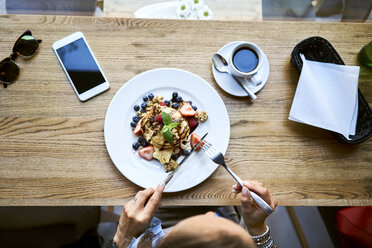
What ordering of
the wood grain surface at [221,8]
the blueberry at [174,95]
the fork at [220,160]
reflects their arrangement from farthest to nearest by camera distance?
the wood grain surface at [221,8] < the blueberry at [174,95] < the fork at [220,160]

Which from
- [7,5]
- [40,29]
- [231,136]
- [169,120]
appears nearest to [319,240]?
[231,136]

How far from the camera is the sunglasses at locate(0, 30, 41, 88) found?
108 centimetres

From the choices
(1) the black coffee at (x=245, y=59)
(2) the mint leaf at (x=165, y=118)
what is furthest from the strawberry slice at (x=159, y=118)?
(1) the black coffee at (x=245, y=59)

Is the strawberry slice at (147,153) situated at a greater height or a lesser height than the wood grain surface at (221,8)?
lesser

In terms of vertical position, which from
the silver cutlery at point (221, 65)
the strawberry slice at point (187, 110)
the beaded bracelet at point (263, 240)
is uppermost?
the silver cutlery at point (221, 65)

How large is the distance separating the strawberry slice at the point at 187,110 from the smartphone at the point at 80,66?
0.32 metres

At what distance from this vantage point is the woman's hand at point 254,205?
3.24ft

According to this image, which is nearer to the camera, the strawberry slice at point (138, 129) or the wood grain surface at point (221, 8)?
the strawberry slice at point (138, 129)

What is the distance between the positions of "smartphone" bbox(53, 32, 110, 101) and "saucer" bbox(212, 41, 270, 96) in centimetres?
46

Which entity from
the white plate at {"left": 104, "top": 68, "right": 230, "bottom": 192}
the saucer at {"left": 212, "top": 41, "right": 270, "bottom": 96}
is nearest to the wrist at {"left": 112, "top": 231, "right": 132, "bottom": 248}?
the white plate at {"left": 104, "top": 68, "right": 230, "bottom": 192}

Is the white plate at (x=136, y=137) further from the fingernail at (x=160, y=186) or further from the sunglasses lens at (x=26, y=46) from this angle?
the sunglasses lens at (x=26, y=46)

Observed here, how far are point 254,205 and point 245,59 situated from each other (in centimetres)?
57

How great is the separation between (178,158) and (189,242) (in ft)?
1.41

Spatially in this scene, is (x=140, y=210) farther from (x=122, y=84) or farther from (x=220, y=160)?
(x=122, y=84)
